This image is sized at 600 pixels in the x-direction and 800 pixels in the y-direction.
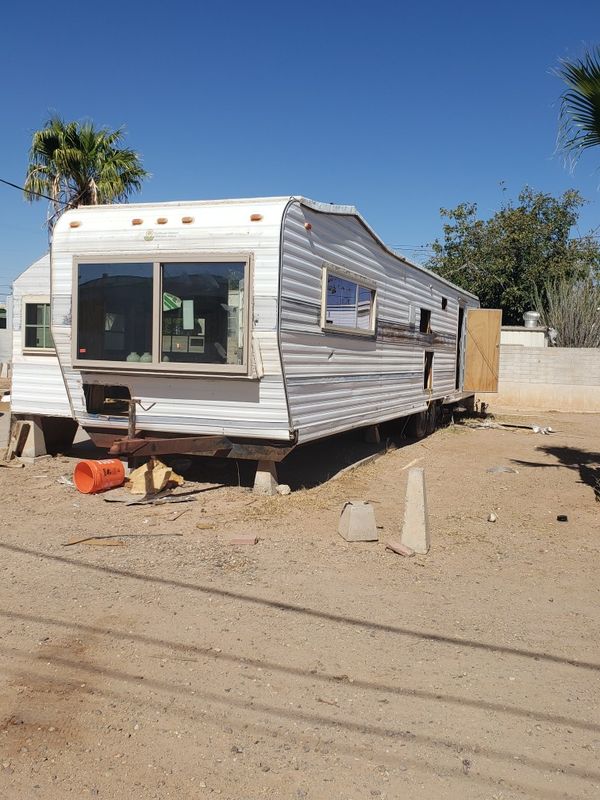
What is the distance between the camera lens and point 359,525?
20.5ft

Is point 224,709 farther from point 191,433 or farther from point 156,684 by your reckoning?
point 191,433

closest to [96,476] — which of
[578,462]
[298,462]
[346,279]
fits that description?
[298,462]

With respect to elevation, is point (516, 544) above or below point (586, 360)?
below

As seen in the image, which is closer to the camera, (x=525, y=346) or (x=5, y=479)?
(x=5, y=479)

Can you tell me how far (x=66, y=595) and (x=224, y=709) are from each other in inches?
74.2

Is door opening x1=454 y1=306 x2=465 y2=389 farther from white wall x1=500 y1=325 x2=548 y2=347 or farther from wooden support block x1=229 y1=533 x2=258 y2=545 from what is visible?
wooden support block x1=229 y1=533 x2=258 y2=545

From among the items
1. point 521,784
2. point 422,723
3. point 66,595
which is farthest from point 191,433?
point 521,784

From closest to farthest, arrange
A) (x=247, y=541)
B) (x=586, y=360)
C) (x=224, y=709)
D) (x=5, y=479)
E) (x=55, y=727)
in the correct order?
(x=55, y=727)
(x=224, y=709)
(x=247, y=541)
(x=5, y=479)
(x=586, y=360)

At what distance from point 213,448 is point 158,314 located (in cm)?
154

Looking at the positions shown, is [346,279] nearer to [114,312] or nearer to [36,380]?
[114,312]

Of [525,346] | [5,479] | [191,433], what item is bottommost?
[5,479]

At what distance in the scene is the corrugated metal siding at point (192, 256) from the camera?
7082mm

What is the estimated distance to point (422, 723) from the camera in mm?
3309

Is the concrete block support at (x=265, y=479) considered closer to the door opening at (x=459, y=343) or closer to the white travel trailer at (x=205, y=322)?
the white travel trailer at (x=205, y=322)
